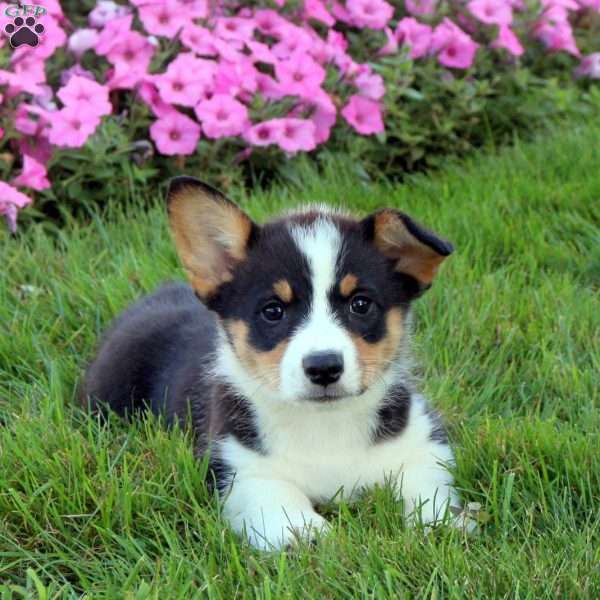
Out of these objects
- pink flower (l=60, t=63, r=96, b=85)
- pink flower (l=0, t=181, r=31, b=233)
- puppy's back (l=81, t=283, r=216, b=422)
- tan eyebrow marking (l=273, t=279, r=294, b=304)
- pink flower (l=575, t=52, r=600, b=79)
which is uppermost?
pink flower (l=60, t=63, r=96, b=85)

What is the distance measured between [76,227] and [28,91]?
689 mm

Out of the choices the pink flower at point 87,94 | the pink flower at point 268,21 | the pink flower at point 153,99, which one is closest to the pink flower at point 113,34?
the pink flower at point 153,99

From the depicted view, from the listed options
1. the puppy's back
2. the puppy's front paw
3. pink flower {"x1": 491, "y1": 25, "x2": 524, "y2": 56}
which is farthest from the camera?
pink flower {"x1": 491, "y1": 25, "x2": 524, "y2": 56}

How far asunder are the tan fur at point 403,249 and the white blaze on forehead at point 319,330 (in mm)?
153

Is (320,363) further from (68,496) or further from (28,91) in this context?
(28,91)

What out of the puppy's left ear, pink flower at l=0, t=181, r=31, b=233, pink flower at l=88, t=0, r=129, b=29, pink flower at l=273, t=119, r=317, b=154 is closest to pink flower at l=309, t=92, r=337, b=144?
pink flower at l=273, t=119, r=317, b=154

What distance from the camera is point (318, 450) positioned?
335 centimetres

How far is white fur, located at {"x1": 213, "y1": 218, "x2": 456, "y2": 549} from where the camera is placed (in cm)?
312

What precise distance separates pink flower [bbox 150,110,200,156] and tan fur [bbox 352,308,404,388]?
2.32 metres

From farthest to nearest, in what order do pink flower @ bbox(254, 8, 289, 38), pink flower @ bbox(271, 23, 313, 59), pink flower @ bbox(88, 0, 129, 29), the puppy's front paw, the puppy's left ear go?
1. pink flower @ bbox(254, 8, 289, 38)
2. pink flower @ bbox(271, 23, 313, 59)
3. pink flower @ bbox(88, 0, 129, 29)
4. the puppy's left ear
5. the puppy's front paw

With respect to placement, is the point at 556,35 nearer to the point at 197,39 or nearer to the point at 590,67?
the point at 590,67

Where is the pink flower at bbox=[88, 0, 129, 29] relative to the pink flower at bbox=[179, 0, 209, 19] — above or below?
below

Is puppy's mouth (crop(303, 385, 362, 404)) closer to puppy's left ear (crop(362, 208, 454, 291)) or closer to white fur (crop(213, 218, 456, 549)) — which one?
white fur (crop(213, 218, 456, 549))

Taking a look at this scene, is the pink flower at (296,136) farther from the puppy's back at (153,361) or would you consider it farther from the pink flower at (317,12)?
the puppy's back at (153,361)
